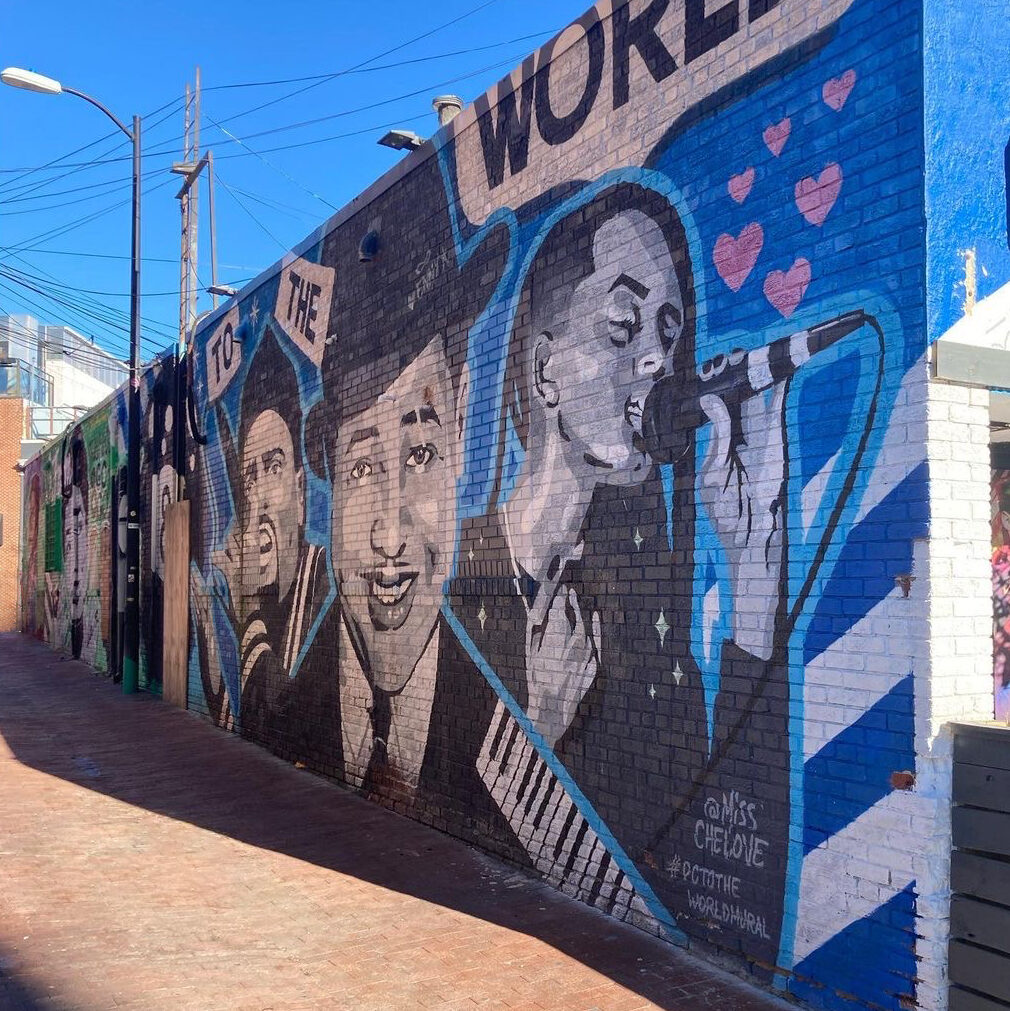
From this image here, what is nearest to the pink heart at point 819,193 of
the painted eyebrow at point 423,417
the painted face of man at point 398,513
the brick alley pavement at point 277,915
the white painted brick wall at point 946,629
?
the white painted brick wall at point 946,629

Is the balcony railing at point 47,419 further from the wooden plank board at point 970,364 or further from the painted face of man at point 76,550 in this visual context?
the wooden plank board at point 970,364

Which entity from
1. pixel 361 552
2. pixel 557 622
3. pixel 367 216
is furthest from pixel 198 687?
pixel 557 622

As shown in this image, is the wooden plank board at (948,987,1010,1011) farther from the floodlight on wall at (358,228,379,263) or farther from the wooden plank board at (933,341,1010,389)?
the floodlight on wall at (358,228,379,263)

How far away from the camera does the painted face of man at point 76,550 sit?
21156mm

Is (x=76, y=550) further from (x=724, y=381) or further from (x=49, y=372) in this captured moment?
(x=49, y=372)

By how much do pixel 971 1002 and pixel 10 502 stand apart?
116 feet

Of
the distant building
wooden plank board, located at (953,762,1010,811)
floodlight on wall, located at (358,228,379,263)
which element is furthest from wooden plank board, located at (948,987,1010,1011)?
the distant building

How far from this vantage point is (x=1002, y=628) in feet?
18.4

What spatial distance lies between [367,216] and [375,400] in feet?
5.47

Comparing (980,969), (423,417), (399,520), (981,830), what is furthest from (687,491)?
(399,520)

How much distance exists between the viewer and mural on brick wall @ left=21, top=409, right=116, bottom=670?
63.6 feet

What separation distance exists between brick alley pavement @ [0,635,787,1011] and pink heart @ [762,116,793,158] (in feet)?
12.5

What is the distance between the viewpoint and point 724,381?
5.03 metres

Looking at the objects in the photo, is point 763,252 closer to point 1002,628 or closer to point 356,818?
point 1002,628
